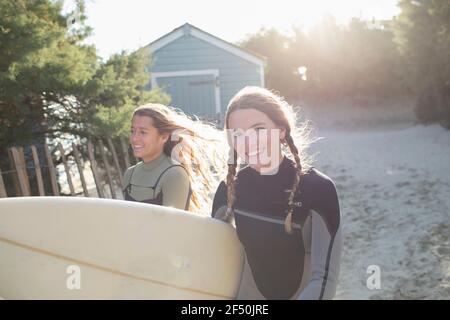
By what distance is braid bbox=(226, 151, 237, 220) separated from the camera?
1.77m

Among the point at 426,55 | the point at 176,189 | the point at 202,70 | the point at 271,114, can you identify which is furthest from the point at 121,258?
the point at 426,55

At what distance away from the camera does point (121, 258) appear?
1836 millimetres

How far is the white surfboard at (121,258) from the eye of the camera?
1.81m

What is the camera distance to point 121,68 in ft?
21.9

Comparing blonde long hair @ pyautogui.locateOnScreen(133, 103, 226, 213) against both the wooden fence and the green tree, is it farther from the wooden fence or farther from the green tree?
the green tree

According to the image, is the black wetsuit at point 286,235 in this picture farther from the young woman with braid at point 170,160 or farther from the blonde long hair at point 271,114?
the young woman with braid at point 170,160

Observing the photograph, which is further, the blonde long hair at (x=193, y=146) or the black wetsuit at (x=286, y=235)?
the blonde long hair at (x=193, y=146)

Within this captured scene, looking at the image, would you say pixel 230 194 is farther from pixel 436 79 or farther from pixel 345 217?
pixel 436 79

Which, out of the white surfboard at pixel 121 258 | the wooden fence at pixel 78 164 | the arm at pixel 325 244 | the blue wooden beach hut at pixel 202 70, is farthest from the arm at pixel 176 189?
the blue wooden beach hut at pixel 202 70

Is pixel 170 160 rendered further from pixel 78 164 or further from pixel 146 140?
pixel 78 164

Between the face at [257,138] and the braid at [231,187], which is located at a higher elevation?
the face at [257,138]

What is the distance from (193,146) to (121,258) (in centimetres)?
111

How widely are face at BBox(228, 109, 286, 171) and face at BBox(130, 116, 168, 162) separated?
3.29 feet

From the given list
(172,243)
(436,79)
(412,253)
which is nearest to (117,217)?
(172,243)
